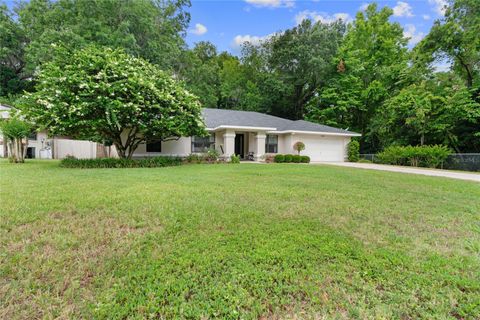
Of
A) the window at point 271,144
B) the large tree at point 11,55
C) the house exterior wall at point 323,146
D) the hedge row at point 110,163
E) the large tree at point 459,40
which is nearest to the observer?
the hedge row at point 110,163

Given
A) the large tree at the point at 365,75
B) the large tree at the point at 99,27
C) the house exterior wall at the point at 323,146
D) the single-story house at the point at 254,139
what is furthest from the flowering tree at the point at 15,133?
the large tree at the point at 365,75

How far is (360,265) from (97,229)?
10.8 feet

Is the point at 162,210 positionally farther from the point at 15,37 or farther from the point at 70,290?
the point at 15,37

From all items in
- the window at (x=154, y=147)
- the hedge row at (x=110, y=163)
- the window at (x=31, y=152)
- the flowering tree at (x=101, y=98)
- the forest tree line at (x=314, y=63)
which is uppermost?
the forest tree line at (x=314, y=63)

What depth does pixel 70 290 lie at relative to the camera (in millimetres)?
2033

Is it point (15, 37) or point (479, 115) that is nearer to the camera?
point (479, 115)

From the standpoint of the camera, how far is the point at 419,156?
1462 cm

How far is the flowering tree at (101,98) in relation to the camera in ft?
28.5

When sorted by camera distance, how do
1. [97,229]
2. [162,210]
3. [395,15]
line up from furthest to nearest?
[395,15]
[162,210]
[97,229]

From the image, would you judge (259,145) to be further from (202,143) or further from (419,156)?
(419,156)

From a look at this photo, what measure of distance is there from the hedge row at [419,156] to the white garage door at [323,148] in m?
3.24

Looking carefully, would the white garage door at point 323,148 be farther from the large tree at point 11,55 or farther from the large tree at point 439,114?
the large tree at point 11,55

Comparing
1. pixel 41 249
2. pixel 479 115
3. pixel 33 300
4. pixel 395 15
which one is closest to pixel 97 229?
pixel 41 249

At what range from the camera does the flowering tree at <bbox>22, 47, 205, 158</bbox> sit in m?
8.67
